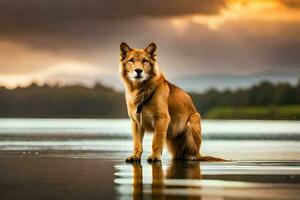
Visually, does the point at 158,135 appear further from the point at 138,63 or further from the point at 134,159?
the point at 138,63

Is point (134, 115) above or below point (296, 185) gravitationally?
above

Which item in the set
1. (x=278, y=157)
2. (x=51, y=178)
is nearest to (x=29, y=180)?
(x=51, y=178)

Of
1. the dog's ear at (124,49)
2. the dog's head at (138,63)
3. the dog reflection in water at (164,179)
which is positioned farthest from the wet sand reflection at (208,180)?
the dog's ear at (124,49)

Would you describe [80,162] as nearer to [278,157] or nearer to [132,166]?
[132,166]

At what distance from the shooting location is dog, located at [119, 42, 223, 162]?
17.2 m

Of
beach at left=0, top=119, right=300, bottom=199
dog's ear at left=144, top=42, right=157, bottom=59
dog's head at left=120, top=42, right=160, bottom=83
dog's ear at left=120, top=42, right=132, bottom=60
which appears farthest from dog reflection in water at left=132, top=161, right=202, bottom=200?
dog's ear at left=120, top=42, right=132, bottom=60

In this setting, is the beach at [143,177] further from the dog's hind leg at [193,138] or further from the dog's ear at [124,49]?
the dog's ear at [124,49]

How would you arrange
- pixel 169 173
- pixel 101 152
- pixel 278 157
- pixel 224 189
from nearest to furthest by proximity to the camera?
1. pixel 224 189
2. pixel 169 173
3. pixel 278 157
4. pixel 101 152

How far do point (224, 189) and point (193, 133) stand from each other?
575 centimetres

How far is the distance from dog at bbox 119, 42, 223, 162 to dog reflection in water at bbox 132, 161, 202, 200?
564mm

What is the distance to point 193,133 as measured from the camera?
17.8 m

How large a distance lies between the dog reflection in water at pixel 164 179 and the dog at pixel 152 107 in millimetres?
564

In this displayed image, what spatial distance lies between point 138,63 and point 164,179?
4.08 metres

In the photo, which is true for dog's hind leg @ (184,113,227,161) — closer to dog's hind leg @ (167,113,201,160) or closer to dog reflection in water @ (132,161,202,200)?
dog's hind leg @ (167,113,201,160)
